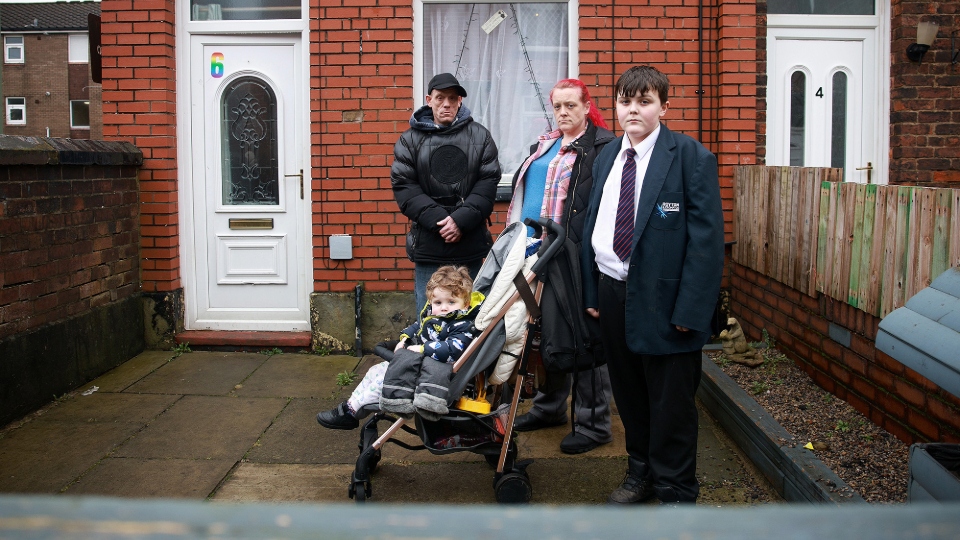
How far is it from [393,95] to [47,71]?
4990 centimetres

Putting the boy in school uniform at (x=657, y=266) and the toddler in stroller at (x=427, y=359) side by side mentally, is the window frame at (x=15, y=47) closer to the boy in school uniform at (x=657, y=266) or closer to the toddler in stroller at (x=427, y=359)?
the toddler in stroller at (x=427, y=359)

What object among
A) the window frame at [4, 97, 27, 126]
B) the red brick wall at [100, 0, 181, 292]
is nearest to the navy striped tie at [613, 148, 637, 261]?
the red brick wall at [100, 0, 181, 292]

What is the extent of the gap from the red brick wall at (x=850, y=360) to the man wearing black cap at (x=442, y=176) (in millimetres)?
2159

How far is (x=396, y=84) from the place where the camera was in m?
6.64

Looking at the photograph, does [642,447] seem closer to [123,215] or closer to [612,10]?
[612,10]

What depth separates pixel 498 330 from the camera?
379 cm

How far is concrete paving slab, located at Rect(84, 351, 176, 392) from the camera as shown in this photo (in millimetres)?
5918

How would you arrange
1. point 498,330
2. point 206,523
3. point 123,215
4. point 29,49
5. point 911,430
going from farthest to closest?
point 29,49 → point 123,215 → point 911,430 → point 498,330 → point 206,523

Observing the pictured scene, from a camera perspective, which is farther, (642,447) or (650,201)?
(642,447)

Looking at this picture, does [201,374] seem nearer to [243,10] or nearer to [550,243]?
[243,10]

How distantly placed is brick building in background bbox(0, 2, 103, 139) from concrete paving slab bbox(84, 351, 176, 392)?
1820 inches

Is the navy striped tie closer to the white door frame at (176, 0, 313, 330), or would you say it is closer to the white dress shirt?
the white dress shirt

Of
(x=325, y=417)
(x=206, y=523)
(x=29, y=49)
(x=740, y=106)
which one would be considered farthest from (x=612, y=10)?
(x=29, y=49)

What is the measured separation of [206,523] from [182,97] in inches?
265
